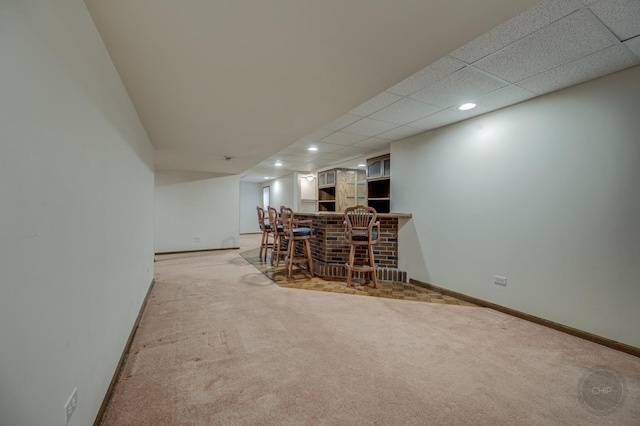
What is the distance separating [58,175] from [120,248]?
3.55ft

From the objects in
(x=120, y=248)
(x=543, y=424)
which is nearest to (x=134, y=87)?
(x=120, y=248)

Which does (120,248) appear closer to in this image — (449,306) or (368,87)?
(368,87)

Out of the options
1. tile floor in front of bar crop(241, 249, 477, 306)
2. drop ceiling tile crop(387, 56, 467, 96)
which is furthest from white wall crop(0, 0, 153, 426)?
tile floor in front of bar crop(241, 249, 477, 306)

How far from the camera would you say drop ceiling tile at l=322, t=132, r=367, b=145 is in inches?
157

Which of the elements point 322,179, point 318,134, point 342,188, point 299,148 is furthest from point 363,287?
point 322,179

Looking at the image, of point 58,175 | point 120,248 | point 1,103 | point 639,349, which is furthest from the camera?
point 639,349

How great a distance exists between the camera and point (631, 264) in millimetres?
2078

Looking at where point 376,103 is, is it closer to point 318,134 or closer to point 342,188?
point 318,134

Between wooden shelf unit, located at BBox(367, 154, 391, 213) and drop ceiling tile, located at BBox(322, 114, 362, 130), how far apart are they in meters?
1.48

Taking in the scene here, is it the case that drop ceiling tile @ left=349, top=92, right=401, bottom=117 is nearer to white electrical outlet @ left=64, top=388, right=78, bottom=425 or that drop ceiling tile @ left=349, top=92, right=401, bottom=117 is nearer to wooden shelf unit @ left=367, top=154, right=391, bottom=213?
wooden shelf unit @ left=367, top=154, right=391, bottom=213

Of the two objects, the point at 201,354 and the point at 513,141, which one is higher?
the point at 513,141

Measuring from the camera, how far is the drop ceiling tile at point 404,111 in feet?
9.30

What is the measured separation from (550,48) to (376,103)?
1.42 metres

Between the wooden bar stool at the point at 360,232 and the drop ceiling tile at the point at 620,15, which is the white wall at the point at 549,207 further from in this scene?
the wooden bar stool at the point at 360,232
